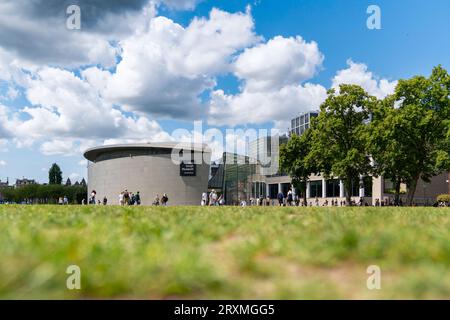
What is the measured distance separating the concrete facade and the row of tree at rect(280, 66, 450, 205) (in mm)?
33510

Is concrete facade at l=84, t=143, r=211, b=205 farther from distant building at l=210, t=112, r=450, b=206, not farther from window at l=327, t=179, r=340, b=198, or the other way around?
window at l=327, t=179, r=340, b=198

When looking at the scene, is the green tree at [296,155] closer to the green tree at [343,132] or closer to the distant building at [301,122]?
the green tree at [343,132]

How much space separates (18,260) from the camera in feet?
12.5

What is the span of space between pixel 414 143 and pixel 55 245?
146ft

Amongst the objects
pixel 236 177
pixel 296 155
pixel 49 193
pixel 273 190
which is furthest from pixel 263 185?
pixel 49 193

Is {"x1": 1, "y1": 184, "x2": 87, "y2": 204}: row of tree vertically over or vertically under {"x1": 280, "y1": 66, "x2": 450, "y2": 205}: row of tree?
under

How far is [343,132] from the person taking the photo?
50625 millimetres

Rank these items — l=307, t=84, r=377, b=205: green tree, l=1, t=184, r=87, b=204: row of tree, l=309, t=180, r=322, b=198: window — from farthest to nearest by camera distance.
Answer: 1. l=1, t=184, r=87, b=204: row of tree
2. l=309, t=180, r=322, b=198: window
3. l=307, t=84, r=377, b=205: green tree

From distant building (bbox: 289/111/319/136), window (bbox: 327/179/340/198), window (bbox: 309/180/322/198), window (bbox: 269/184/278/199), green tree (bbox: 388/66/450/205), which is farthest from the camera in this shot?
distant building (bbox: 289/111/319/136)

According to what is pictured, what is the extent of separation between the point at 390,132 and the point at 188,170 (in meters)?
46.9

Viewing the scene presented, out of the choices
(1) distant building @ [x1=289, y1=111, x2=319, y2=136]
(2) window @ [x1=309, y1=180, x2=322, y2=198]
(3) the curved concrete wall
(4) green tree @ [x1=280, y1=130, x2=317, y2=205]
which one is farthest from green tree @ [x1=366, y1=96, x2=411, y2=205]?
(1) distant building @ [x1=289, y1=111, x2=319, y2=136]

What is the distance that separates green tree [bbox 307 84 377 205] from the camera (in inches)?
1935

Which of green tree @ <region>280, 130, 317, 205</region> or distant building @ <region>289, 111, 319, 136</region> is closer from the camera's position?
green tree @ <region>280, 130, 317, 205</region>

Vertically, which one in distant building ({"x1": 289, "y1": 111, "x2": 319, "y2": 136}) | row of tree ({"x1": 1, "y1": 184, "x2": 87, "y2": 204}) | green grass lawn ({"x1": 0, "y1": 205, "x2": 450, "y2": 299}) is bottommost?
row of tree ({"x1": 1, "y1": 184, "x2": 87, "y2": 204})
